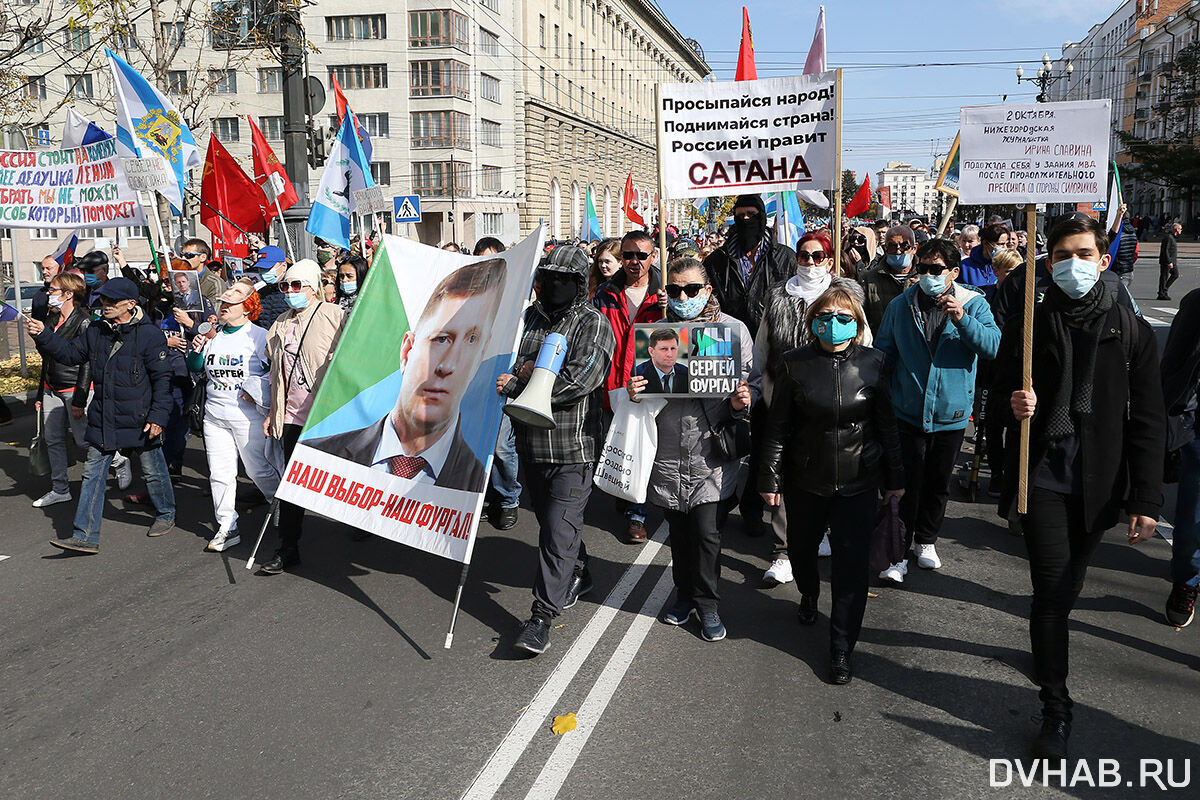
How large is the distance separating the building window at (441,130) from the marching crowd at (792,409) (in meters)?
48.8

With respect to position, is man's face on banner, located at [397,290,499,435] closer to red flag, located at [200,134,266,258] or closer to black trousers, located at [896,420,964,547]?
black trousers, located at [896,420,964,547]

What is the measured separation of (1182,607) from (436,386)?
411cm

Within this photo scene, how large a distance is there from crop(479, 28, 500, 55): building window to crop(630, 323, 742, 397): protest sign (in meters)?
55.3

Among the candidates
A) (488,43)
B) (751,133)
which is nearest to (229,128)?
(488,43)

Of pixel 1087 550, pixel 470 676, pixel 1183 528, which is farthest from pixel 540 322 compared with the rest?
pixel 1183 528

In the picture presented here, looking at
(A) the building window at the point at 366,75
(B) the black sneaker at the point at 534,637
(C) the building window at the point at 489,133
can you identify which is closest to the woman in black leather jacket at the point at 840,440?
(B) the black sneaker at the point at 534,637

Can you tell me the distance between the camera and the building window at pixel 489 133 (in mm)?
56875

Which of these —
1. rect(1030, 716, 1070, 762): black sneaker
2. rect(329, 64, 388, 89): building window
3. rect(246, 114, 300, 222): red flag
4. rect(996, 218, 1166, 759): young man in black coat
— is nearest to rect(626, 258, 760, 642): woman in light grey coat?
rect(996, 218, 1166, 759): young man in black coat

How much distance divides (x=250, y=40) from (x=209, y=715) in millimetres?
15565

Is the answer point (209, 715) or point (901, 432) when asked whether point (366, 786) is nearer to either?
point (209, 715)

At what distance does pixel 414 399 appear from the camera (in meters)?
5.39

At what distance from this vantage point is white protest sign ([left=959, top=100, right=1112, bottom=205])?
454cm

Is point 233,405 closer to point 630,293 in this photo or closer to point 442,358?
point 442,358

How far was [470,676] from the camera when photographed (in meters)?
4.52
